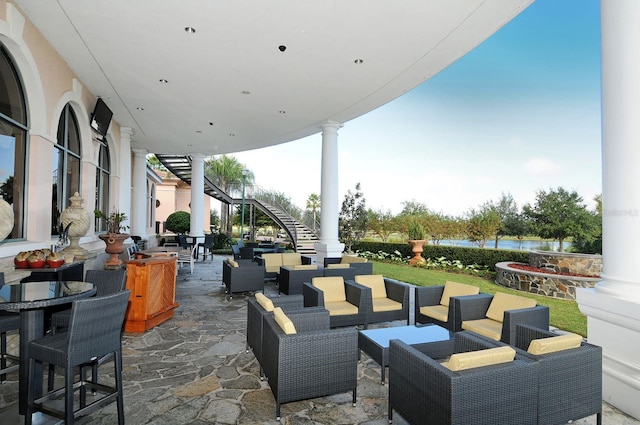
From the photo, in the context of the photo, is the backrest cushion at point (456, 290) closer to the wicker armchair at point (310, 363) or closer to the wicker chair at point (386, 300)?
the wicker chair at point (386, 300)

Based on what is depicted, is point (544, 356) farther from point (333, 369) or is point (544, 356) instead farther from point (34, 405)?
point (34, 405)

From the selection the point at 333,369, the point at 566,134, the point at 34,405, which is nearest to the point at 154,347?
the point at 34,405

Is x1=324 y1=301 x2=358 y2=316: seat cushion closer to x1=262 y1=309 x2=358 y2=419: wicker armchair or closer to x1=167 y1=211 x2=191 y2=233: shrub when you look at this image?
x1=262 y1=309 x2=358 y2=419: wicker armchair

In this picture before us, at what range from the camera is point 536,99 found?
23109mm

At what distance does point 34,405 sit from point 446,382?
2762 millimetres

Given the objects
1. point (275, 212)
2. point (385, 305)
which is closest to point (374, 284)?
point (385, 305)

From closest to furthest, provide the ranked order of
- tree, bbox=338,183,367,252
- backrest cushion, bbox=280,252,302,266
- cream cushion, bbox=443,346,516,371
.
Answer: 1. cream cushion, bbox=443,346,516,371
2. backrest cushion, bbox=280,252,302,266
3. tree, bbox=338,183,367,252

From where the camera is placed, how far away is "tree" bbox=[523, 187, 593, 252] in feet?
36.5

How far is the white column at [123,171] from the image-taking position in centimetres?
990

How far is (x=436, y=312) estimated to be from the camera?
4.46 meters

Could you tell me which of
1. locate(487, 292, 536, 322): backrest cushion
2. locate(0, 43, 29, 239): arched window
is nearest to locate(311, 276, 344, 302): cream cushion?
locate(487, 292, 536, 322): backrest cushion

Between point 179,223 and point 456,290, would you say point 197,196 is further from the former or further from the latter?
point 456,290

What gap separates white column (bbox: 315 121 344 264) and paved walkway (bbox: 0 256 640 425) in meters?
4.49

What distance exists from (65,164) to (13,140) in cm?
203
